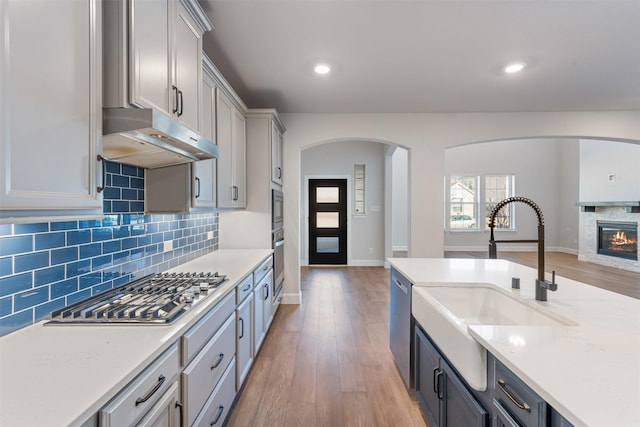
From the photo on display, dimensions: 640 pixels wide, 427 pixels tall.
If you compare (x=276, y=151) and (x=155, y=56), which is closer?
(x=155, y=56)

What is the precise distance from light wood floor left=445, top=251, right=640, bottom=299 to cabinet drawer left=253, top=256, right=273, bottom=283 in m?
5.42

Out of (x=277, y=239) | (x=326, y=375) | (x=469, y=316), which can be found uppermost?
(x=277, y=239)

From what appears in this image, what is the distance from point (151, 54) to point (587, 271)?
8.20 metres

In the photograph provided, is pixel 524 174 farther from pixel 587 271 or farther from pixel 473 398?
pixel 473 398

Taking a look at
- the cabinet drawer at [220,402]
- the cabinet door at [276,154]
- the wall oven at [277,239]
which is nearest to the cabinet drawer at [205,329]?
the cabinet drawer at [220,402]

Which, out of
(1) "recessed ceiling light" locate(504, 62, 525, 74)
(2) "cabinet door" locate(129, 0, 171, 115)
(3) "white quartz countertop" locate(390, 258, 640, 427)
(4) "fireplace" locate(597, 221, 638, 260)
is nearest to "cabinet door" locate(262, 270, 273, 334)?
(2) "cabinet door" locate(129, 0, 171, 115)

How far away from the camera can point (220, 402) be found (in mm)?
1622

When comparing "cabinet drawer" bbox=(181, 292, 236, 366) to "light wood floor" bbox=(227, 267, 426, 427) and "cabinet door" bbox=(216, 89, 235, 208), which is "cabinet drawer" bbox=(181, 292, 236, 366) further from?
"cabinet door" bbox=(216, 89, 235, 208)

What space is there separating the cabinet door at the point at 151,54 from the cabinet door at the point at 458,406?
185cm

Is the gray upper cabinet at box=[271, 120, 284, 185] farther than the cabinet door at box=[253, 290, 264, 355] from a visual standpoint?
Yes

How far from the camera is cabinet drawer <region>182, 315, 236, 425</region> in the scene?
→ 1.24 metres

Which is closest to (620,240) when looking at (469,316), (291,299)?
(469,316)

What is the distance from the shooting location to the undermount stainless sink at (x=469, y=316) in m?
1.09

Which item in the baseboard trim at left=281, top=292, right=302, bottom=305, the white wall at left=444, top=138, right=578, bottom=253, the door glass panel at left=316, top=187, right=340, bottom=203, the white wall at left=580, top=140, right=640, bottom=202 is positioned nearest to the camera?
the baseboard trim at left=281, top=292, right=302, bottom=305
